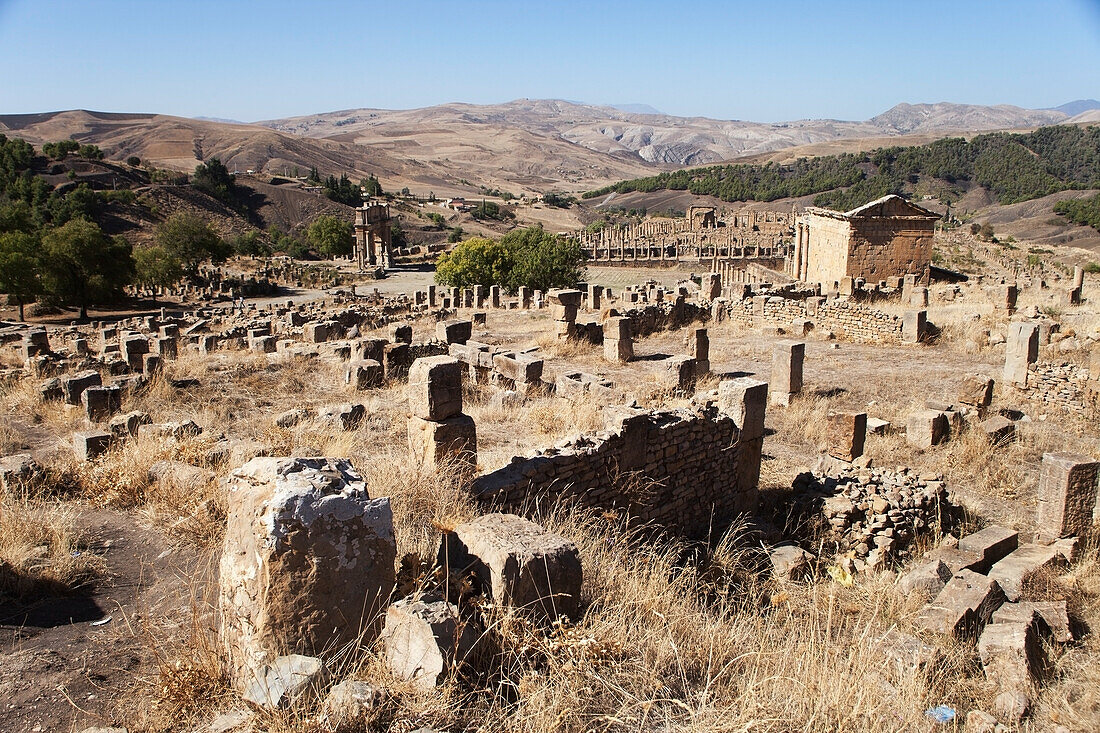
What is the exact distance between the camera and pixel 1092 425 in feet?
34.1

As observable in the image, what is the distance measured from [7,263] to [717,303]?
31.7m

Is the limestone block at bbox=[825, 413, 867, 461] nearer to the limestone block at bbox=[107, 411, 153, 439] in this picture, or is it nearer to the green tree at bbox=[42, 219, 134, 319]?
the limestone block at bbox=[107, 411, 153, 439]

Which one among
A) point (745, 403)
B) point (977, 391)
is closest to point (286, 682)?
point (745, 403)

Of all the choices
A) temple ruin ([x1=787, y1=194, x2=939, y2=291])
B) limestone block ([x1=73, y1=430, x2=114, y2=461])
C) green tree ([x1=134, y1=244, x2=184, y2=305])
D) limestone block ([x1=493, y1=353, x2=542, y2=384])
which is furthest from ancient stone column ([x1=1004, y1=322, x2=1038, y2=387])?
green tree ([x1=134, y1=244, x2=184, y2=305])

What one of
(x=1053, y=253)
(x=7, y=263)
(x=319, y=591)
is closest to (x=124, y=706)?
(x=319, y=591)

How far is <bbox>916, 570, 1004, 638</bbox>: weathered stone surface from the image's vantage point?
5336mm

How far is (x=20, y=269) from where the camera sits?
33.1 meters

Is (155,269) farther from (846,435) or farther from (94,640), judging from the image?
(94,640)

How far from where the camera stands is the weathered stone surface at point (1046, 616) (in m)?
5.20

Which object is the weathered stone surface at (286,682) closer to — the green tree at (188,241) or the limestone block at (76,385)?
the limestone block at (76,385)

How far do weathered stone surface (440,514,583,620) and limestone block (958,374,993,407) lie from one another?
30.0 ft

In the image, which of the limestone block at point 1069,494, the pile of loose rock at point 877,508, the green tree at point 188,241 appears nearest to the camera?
the limestone block at point 1069,494

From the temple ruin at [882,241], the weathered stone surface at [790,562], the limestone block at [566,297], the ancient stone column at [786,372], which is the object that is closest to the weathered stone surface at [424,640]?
the weathered stone surface at [790,562]

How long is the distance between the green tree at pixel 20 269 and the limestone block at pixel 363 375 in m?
29.2
